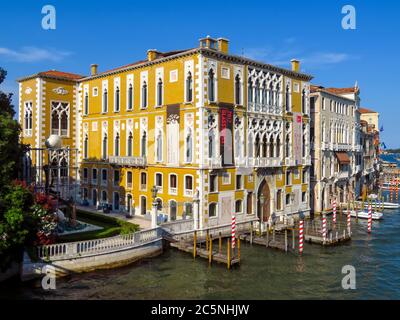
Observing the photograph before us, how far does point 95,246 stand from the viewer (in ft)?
68.0

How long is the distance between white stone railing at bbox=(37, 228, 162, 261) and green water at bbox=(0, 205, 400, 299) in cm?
109

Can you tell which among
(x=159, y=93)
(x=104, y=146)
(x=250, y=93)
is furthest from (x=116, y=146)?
(x=250, y=93)

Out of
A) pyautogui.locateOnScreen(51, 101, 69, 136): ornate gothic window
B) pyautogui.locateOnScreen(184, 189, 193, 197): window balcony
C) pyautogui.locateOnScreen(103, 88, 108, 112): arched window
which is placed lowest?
pyautogui.locateOnScreen(184, 189, 193, 197): window balcony

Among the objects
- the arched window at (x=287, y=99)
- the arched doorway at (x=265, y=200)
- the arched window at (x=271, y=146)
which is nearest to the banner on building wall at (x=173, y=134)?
the arched doorway at (x=265, y=200)

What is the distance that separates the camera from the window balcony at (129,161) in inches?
1224

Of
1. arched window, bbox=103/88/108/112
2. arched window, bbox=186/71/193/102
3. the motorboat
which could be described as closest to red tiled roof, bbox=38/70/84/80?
arched window, bbox=103/88/108/112

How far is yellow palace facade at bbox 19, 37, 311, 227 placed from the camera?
27438mm

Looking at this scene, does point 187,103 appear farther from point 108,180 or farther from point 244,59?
point 108,180

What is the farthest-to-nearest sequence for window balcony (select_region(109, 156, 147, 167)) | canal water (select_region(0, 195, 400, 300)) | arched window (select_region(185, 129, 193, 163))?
window balcony (select_region(109, 156, 147, 167))
arched window (select_region(185, 129, 193, 163))
canal water (select_region(0, 195, 400, 300))

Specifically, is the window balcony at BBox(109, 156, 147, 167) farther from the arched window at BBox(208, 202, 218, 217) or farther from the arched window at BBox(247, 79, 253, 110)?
the arched window at BBox(247, 79, 253, 110)

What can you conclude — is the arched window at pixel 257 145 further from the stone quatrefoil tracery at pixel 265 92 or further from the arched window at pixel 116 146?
the arched window at pixel 116 146

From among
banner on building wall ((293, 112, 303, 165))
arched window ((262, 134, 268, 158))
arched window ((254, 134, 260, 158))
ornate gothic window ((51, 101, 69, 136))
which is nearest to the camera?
arched window ((254, 134, 260, 158))
